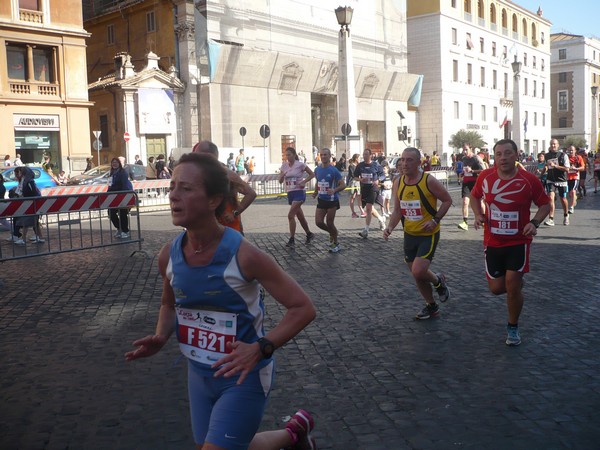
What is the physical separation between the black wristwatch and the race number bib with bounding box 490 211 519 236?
12.7ft

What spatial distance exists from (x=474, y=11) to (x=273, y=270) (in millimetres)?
67385

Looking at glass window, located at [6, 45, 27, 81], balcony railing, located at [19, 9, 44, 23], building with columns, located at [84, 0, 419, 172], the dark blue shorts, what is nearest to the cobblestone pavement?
the dark blue shorts

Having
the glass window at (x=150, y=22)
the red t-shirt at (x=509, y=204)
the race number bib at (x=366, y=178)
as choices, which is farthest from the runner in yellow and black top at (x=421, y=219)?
the glass window at (x=150, y=22)

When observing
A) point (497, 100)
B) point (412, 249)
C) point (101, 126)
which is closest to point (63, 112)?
point (101, 126)

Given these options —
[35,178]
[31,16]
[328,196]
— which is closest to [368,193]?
[328,196]

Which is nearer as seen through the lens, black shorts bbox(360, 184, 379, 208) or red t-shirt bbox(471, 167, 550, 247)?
red t-shirt bbox(471, 167, 550, 247)

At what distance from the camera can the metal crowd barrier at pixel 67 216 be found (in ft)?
34.5

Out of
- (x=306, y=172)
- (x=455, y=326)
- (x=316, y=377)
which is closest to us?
(x=316, y=377)

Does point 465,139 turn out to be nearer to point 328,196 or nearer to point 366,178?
point 366,178

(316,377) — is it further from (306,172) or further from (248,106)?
(248,106)

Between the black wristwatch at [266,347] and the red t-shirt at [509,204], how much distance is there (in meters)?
3.78

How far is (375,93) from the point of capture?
5328 cm

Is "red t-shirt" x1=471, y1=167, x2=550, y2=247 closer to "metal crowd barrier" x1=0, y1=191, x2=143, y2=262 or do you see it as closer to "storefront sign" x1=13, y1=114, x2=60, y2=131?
"metal crowd barrier" x1=0, y1=191, x2=143, y2=262

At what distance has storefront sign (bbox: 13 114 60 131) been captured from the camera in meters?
34.0
